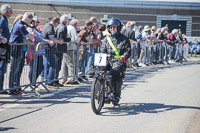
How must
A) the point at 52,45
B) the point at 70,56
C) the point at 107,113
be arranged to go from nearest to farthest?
1. the point at 107,113
2. the point at 52,45
3. the point at 70,56

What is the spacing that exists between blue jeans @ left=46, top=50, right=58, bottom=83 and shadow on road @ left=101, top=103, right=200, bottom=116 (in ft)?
9.19

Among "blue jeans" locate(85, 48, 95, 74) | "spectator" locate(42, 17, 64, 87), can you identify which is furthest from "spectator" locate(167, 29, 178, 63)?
"spectator" locate(42, 17, 64, 87)

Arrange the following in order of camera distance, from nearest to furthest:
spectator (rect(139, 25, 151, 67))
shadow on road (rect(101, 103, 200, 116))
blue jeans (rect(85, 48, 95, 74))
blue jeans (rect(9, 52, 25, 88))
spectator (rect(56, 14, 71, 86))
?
shadow on road (rect(101, 103, 200, 116)) → blue jeans (rect(9, 52, 25, 88)) → spectator (rect(56, 14, 71, 86)) → blue jeans (rect(85, 48, 95, 74)) → spectator (rect(139, 25, 151, 67))

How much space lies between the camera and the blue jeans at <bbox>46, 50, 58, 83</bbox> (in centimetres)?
1066

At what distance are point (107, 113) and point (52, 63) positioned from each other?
360cm

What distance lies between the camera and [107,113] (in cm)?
771

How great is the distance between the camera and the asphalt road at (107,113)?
645 centimetres

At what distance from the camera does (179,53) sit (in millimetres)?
23500

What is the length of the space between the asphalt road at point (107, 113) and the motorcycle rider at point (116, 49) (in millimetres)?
589

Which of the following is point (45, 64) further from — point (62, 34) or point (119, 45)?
point (119, 45)

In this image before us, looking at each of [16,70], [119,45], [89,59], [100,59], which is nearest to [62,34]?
[89,59]

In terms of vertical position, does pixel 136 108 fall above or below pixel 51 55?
below

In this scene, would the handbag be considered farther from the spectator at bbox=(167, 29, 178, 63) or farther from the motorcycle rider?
the spectator at bbox=(167, 29, 178, 63)

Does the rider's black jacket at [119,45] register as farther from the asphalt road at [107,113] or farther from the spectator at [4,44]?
the spectator at [4,44]
